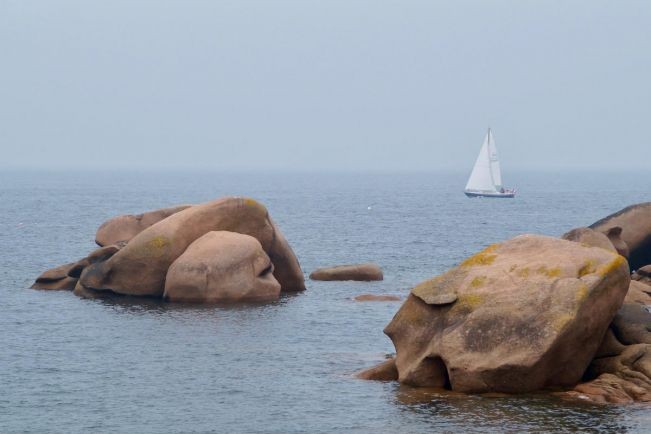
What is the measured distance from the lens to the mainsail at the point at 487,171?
6698 inches

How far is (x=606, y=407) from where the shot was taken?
3005cm

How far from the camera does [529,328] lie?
3047 cm

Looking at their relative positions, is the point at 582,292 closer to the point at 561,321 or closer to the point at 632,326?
the point at 561,321

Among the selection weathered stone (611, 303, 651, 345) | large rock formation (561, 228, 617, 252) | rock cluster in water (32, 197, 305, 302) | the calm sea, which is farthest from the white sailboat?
weathered stone (611, 303, 651, 345)

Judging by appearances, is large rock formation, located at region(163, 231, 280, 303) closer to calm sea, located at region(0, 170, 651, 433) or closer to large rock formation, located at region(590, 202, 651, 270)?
calm sea, located at region(0, 170, 651, 433)

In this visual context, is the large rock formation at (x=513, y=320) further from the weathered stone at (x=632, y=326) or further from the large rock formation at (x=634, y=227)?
the large rock formation at (x=634, y=227)

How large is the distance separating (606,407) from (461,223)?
83393 mm

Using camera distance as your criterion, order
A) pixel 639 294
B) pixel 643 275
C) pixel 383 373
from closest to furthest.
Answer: pixel 383 373
pixel 639 294
pixel 643 275

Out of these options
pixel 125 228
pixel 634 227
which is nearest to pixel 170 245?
pixel 125 228

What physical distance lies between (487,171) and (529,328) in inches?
5716

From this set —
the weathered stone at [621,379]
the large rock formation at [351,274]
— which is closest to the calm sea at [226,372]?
the weathered stone at [621,379]

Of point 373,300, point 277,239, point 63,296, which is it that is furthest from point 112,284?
point 373,300

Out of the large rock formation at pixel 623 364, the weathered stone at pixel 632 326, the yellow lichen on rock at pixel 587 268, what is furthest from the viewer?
the weathered stone at pixel 632 326

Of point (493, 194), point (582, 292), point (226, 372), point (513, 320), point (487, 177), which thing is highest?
point (582, 292)
